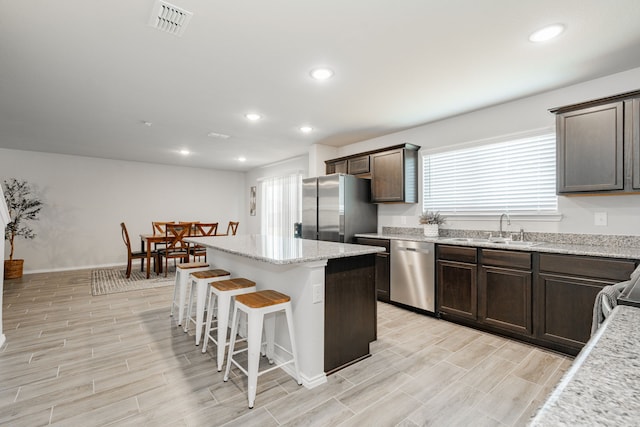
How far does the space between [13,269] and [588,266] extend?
27.2ft

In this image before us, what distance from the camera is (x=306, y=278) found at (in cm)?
213

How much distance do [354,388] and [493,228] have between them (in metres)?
2.54

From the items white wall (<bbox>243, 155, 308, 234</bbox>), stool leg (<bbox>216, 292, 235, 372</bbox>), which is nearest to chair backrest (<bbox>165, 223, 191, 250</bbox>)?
white wall (<bbox>243, 155, 308, 234</bbox>)

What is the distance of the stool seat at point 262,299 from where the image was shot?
2010mm

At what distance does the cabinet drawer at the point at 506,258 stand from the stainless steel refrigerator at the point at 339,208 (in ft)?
6.15

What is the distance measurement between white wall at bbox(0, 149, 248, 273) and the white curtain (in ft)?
5.77

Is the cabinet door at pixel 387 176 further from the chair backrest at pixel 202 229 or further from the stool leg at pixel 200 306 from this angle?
the chair backrest at pixel 202 229

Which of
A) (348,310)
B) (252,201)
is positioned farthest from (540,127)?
(252,201)

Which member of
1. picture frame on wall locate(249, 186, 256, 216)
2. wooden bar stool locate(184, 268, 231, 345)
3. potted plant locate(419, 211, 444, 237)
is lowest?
wooden bar stool locate(184, 268, 231, 345)

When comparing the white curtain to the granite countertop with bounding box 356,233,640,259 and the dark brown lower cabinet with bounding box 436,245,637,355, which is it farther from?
the granite countertop with bounding box 356,233,640,259

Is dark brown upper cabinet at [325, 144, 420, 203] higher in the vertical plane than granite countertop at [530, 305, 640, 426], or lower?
higher

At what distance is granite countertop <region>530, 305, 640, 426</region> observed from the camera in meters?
0.45

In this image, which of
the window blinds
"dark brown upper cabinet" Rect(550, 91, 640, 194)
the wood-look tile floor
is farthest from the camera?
the window blinds

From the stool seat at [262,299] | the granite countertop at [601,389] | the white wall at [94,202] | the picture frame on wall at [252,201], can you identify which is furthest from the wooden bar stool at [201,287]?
the picture frame on wall at [252,201]
